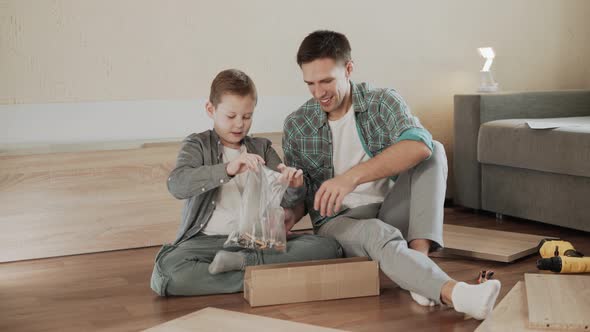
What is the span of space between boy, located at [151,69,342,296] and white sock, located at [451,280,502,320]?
548 millimetres

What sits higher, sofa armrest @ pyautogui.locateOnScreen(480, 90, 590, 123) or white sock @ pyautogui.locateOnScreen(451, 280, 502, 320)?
sofa armrest @ pyautogui.locateOnScreen(480, 90, 590, 123)

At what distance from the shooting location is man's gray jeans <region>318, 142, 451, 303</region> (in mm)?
1971

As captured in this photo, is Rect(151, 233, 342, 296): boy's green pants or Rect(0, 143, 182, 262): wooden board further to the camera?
Rect(0, 143, 182, 262): wooden board

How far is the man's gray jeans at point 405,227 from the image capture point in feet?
6.47

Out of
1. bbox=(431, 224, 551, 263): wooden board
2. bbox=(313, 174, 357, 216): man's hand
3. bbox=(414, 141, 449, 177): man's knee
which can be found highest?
bbox=(414, 141, 449, 177): man's knee

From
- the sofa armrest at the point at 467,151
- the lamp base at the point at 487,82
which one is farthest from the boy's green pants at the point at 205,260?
the lamp base at the point at 487,82

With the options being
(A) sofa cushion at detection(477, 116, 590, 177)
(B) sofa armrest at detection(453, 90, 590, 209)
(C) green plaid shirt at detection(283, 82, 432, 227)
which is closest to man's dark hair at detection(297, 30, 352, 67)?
(C) green plaid shirt at detection(283, 82, 432, 227)

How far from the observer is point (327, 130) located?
240 centimetres

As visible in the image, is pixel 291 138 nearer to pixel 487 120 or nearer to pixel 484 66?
pixel 487 120

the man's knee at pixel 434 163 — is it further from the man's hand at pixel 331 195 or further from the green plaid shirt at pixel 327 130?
the man's hand at pixel 331 195

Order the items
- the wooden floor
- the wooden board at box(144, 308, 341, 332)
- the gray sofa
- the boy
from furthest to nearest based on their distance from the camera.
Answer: the gray sofa < the boy < the wooden floor < the wooden board at box(144, 308, 341, 332)

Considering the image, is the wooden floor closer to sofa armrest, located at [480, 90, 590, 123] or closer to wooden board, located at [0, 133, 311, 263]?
wooden board, located at [0, 133, 311, 263]

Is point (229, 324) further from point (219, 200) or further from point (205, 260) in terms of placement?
point (219, 200)

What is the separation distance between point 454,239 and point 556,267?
1.69 ft
